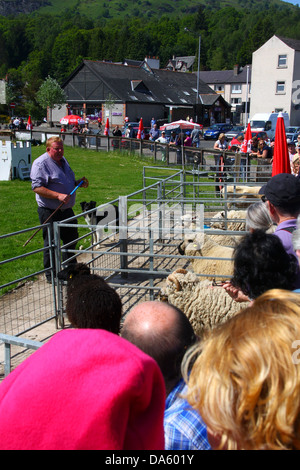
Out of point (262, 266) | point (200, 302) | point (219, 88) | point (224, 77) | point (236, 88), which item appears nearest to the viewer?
point (262, 266)

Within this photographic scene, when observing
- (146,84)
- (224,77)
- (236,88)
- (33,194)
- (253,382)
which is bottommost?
(33,194)

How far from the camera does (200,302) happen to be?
413cm

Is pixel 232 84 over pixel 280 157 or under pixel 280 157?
over

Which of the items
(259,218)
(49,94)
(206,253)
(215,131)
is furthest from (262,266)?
(49,94)

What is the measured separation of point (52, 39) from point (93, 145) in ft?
436

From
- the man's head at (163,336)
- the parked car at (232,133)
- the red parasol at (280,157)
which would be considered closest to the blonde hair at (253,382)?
the man's head at (163,336)

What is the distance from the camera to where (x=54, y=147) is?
19.3 ft

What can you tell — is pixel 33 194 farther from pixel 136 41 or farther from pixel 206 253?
pixel 136 41

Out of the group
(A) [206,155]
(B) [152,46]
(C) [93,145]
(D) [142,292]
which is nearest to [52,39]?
(B) [152,46]

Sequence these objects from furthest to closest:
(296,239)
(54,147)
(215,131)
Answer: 1. (215,131)
2. (54,147)
3. (296,239)

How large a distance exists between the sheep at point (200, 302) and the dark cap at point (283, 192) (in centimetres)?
126

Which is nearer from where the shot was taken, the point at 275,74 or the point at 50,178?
the point at 50,178

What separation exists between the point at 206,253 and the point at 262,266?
3.33m
